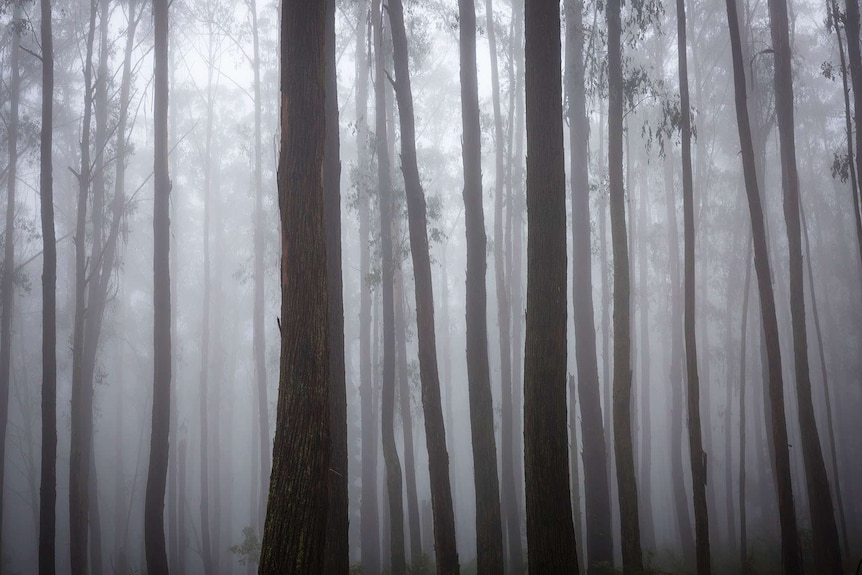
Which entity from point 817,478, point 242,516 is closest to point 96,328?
point 817,478

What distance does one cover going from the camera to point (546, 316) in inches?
196

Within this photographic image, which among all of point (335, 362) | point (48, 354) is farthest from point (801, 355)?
point (48, 354)

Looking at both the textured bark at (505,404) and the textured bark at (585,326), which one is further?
the textured bark at (505,404)

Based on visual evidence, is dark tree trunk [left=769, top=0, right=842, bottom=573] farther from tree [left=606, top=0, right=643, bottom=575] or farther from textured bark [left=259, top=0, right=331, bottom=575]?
textured bark [left=259, top=0, right=331, bottom=575]

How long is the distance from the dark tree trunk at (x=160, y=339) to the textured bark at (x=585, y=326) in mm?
6959

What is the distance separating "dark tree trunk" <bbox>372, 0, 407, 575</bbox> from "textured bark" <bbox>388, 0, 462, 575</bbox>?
0.65 m

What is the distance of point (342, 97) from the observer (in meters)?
25.9

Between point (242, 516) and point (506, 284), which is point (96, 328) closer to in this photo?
point (506, 284)

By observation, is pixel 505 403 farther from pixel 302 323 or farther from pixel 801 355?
pixel 302 323

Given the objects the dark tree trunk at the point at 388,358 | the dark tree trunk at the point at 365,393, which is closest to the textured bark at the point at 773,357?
the dark tree trunk at the point at 388,358

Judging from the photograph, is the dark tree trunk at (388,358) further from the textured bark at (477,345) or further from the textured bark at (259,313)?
the textured bark at (259,313)

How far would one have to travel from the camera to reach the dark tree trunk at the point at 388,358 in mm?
9625

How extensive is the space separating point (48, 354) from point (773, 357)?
489 inches

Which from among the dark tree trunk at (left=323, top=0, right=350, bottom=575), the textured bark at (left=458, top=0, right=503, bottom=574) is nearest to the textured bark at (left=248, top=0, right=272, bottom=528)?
the textured bark at (left=458, top=0, right=503, bottom=574)
